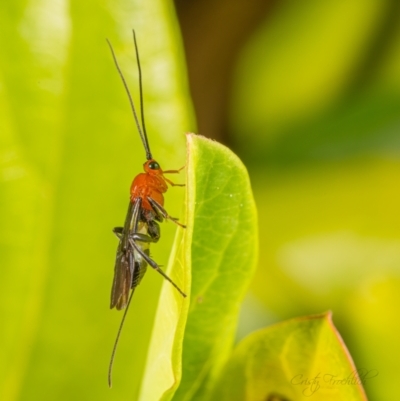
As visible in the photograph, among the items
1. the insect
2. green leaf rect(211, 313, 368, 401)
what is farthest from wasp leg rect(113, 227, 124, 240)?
green leaf rect(211, 313, 368, 401)

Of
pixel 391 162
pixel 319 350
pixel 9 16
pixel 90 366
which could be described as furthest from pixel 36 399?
pixel 391 162

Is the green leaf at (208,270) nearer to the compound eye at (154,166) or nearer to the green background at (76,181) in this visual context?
the green background at (76,181)

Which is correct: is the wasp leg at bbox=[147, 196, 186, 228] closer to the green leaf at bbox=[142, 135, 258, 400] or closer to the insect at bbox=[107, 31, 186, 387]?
the insect at bbox=[107, 31, 186, 387]

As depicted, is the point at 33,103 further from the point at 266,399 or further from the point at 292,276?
the point at 292,276

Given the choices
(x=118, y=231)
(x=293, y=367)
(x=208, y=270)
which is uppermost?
(x=118, y=231)

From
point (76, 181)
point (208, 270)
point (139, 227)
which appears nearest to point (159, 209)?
point (139, 227)

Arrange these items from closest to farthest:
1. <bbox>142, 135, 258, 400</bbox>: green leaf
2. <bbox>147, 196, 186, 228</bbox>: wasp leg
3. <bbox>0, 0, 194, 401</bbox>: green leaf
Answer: <bbox>142, 135, 258, 400</bbox>: green leaf < <bbox>0, 0, 194, 401</bbox>: green leaf < <bbox>147, 196, 186, 228</bbox>: wasp leg

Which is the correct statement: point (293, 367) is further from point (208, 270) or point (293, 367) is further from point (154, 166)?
point (154, 166)
